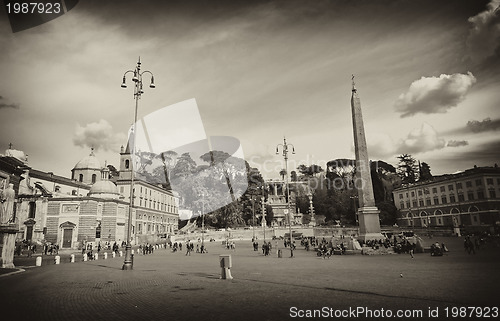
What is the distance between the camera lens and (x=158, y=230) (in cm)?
7112

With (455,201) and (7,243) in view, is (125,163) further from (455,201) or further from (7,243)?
(455,201)

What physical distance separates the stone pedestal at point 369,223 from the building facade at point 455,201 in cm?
3137

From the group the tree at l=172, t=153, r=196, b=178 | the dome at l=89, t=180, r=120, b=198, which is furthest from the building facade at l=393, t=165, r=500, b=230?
the dome at l=89, t=180, r=120, b=198

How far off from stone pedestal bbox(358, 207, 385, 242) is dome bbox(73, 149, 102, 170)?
59.4 metres

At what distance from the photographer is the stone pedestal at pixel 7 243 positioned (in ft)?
57.9

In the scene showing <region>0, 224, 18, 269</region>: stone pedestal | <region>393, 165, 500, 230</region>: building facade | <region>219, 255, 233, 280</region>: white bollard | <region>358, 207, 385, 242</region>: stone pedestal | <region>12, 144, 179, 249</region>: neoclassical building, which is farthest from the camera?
<region>393, 165, 500, 230</region>: building facade

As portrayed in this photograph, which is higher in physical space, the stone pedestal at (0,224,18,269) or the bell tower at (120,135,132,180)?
the bell tower at (120,135,132,180)

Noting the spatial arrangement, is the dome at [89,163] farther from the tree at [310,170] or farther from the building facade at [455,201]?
the tree at [310,170]

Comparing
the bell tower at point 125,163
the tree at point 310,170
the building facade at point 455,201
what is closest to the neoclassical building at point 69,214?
the bell tower at point 125,163

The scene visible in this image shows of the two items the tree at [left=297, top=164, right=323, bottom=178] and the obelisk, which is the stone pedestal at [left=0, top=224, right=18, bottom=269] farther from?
the tree at [left=297, top=164, right=323, bottom=178]

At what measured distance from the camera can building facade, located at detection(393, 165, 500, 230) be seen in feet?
185

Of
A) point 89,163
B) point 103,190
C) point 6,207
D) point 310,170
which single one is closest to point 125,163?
point 89,163

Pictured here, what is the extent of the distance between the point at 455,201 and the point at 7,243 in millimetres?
72010

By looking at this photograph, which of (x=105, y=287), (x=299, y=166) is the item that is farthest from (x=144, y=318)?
(x=299, y=166)
